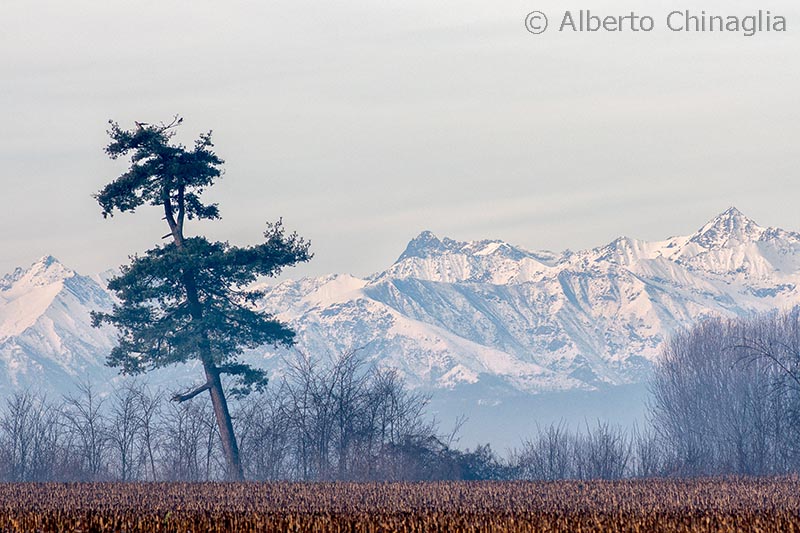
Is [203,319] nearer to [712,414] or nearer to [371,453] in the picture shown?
[371,453]

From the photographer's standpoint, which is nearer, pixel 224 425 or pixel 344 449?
pixel 344 449

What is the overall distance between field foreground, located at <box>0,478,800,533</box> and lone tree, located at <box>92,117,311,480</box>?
39.9 feet

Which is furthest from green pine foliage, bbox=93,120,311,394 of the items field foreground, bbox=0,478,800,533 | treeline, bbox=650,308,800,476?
treeline, bbox=650,308,800,476

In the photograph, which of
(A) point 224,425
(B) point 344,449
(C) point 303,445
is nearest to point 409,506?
(B) point 344,449

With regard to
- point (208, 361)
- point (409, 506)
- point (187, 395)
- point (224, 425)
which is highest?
point (208, 361)

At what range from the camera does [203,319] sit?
47.8 metres

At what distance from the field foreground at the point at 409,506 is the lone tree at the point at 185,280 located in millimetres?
12168

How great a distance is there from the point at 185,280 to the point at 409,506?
23.0 metres

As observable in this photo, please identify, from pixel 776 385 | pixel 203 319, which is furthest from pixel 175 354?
pixel 776 385

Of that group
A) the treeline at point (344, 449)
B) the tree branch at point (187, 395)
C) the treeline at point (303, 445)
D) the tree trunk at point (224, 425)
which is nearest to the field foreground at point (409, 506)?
the treeline at point (344, 449)

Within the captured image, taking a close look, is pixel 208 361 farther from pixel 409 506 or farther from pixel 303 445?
pixel 409 506

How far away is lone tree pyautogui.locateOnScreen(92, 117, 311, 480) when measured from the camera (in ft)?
156

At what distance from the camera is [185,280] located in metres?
48.4

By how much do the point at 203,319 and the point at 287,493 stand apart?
1668 centimetres
